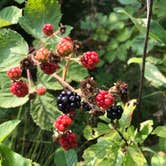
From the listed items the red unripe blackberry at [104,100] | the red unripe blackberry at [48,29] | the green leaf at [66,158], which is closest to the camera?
the red unripe blackberry at [104,100]

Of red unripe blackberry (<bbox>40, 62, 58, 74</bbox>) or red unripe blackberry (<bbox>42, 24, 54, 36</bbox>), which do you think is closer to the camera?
red unripe blackberry (<bbox>40, 62, 58, 74</bbox>)

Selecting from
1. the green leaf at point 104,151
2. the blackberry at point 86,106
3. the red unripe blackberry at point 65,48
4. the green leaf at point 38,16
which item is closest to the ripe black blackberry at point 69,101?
the blackberry at point 86,106

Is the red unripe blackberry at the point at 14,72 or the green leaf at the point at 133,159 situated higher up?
the red unripe blackberry at the point at 14,72

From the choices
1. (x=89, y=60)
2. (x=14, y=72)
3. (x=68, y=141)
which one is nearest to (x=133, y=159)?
(x=68, y=141)

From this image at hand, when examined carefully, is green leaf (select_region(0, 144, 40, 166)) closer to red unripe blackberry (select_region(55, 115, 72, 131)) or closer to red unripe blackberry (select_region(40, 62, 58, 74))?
red unripe blackberry (select_region(55, 115, 72, 131))

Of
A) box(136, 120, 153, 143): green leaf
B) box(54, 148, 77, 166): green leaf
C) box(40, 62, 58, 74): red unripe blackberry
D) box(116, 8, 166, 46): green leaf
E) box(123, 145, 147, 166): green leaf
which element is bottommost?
box(54, 148, 77, 166): green leaf

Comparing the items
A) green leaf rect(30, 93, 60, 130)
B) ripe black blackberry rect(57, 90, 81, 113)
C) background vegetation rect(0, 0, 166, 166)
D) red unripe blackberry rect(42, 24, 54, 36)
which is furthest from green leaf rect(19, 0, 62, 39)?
ripe black blackberry rect(57, 90, 81, 113)

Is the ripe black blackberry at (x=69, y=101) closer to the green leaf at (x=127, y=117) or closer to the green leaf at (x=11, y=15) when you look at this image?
the green leaf at (x=127, y=117)
